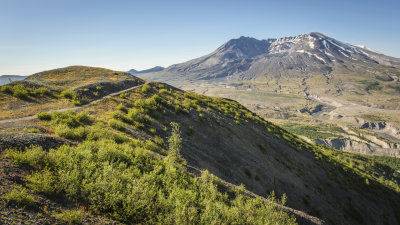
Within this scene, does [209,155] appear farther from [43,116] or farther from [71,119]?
[43,116]

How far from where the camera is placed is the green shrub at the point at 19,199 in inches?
226

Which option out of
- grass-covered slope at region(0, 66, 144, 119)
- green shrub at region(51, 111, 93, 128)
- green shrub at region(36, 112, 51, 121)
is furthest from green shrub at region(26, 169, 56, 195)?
grass-covered slope at region(0, 66, 144, 119)

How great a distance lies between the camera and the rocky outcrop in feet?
438

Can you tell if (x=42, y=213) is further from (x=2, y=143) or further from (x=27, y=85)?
(x=27, y=85)

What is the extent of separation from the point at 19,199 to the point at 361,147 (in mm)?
183636

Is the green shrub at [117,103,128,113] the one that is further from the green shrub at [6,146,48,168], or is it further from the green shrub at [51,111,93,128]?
the green shrub at [6,146,48,168]

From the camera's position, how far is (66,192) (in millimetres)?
6801

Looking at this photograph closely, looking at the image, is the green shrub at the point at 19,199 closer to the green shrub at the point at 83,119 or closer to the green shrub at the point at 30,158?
the green shrub at the point at 30,158

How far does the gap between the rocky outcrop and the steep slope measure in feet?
389

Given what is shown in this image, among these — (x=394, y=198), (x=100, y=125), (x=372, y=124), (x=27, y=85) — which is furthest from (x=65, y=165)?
(x=372, y=124)

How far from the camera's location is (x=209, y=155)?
64.6 feet

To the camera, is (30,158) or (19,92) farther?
(19,92)

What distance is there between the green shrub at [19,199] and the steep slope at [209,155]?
0.95 m

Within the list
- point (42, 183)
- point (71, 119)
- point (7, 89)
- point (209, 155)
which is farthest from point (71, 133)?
point (7, 89)
